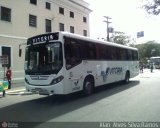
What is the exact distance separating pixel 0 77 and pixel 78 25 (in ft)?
53.9

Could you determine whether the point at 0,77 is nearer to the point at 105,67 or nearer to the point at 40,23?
the point at 40,23

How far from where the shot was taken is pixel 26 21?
27.1m

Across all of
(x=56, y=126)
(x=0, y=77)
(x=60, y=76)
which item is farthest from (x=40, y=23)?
(x=56, y=126)

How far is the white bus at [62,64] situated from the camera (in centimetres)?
1204

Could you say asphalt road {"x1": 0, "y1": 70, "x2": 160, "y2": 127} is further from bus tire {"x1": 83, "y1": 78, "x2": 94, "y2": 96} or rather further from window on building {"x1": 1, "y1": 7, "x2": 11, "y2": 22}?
window on building {"x1": 1, "y1": 7, "x2": 11, "y2": 22}

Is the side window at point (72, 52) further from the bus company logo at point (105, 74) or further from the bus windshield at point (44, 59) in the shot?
the bus company logo at point (105, 74)

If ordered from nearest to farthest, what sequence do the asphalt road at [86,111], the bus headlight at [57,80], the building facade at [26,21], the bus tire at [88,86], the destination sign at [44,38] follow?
the asphalt road at [86,111] → the bus headlight at [57,80] → the destination sign at [44,38] → the bus tire at [88,86] → the building facade at [26,21]

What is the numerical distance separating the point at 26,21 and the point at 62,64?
16.3 m

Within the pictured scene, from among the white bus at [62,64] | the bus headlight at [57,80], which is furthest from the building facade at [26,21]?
the bus headlight at [57,80]

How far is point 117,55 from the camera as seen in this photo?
1897 cm

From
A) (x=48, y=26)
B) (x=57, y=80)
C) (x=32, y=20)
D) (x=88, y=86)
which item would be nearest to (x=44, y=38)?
(x=57, y=80)

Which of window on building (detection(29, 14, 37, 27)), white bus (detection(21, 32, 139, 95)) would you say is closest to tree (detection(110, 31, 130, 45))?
window on building (detection(29, 14, 37, 27))

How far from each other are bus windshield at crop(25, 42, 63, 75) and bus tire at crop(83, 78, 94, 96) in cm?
259

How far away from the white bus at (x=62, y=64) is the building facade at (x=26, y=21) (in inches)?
410
